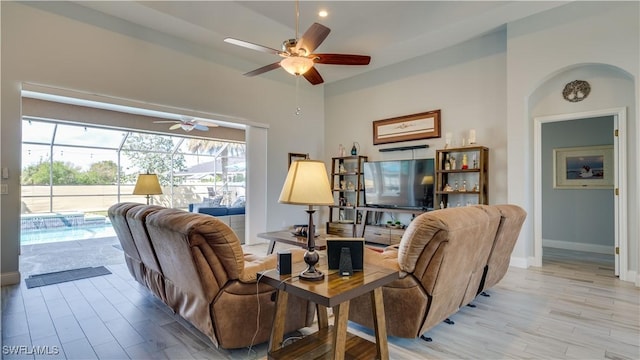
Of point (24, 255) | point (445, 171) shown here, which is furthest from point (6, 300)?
point (445, 171)

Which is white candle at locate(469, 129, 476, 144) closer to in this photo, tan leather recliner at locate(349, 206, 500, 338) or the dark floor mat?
tan leather recliner at locate(349, 206, 500, 338)

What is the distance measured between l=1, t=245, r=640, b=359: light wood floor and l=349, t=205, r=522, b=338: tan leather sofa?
0.22 metres

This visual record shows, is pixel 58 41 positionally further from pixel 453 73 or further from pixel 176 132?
pixel 453 73

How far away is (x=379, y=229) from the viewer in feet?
18.7

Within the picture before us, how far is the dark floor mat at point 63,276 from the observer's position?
140 inches

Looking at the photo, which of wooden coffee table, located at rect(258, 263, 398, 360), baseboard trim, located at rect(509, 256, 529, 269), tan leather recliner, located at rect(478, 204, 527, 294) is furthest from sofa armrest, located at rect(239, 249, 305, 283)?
baseboard trim, located at rect(509, 256, 529, 269)

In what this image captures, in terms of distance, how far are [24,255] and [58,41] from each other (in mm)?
3510

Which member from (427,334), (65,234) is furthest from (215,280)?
(65,234)

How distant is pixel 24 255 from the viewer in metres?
4.96

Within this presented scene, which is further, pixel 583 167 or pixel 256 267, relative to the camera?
pixel 583 167

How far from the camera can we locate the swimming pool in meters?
6.35

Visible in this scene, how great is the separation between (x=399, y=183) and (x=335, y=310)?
13.8ft

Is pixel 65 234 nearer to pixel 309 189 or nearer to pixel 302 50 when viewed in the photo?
pixel 302 50

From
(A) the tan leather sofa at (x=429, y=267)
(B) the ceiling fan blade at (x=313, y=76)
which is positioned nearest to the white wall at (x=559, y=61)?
(A) the tan leather sofa at (x=429, y=267)
